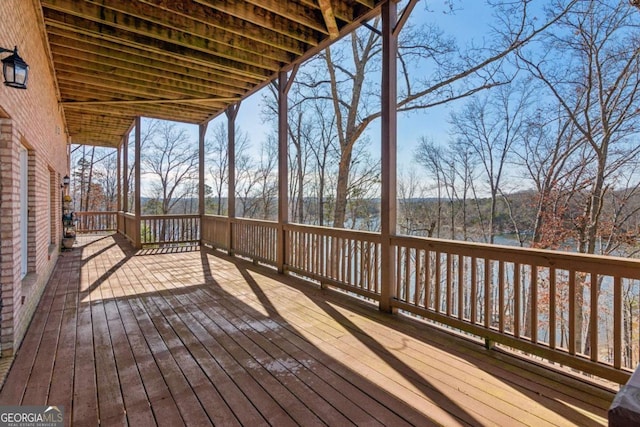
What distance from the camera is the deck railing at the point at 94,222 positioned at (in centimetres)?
1182

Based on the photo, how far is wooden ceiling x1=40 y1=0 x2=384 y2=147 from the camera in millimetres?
3889

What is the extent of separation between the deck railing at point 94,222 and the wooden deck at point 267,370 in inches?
356

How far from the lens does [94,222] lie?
12023 mm

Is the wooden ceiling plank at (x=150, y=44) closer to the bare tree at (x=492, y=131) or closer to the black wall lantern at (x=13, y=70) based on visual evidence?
the black wall lantern at (x=13, y=70)

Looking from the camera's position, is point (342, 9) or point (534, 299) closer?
point (534, 299)

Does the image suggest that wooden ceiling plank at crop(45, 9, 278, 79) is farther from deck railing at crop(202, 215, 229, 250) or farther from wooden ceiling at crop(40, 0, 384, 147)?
deck railing at crop(202, 215, 229, 250)

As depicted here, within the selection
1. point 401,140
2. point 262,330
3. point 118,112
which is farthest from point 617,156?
point 118,112

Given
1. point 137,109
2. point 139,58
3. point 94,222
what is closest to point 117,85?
point 139,58

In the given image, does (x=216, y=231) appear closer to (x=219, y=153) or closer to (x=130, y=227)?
(x=130, y=227)

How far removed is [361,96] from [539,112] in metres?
4.96

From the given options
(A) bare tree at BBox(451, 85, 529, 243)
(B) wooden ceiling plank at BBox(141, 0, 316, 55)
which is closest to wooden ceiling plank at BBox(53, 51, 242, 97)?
(B) wooden ceiling plank at BBox(141, 0, 316, 55)

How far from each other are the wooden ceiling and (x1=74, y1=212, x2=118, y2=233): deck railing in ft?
19.6

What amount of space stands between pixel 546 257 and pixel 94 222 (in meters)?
13.8

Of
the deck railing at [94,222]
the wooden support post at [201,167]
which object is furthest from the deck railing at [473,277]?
the deck railing at [94,222]
